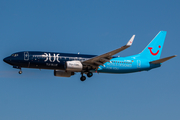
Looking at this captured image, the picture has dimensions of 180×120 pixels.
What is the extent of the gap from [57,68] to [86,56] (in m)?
5.50

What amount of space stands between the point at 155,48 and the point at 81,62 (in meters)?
16.9

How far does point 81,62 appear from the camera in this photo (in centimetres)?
5366

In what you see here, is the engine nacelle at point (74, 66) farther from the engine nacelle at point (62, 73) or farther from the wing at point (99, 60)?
the engine nacelle at point (62, 73)

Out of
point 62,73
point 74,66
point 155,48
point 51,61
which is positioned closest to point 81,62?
point 74,66

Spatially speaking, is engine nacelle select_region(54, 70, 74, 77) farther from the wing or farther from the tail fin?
the tail fin

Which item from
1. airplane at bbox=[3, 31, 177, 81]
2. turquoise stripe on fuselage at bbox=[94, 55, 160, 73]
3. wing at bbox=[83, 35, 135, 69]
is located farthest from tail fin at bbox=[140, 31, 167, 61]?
wing at bbox=[83, 35, 135, 69]

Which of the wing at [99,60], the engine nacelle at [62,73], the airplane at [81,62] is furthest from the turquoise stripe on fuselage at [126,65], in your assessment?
the engine nacelle at [62,73]

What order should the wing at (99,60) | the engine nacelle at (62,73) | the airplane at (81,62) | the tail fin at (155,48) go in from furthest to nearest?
A: the tail fin at (155,48), the engine nacelle at (62,73), the airplane at (81,62), the wing at (99,60)

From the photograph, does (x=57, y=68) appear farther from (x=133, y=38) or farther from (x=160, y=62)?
(x=160, y=62)

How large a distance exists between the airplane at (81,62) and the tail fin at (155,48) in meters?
1.29

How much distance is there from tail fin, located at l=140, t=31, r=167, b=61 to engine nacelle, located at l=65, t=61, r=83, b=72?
44.8 feet

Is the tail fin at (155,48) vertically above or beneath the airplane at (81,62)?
above

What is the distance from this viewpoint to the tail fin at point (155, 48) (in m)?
61.4

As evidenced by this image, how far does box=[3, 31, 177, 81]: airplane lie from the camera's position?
5253 centimetres
